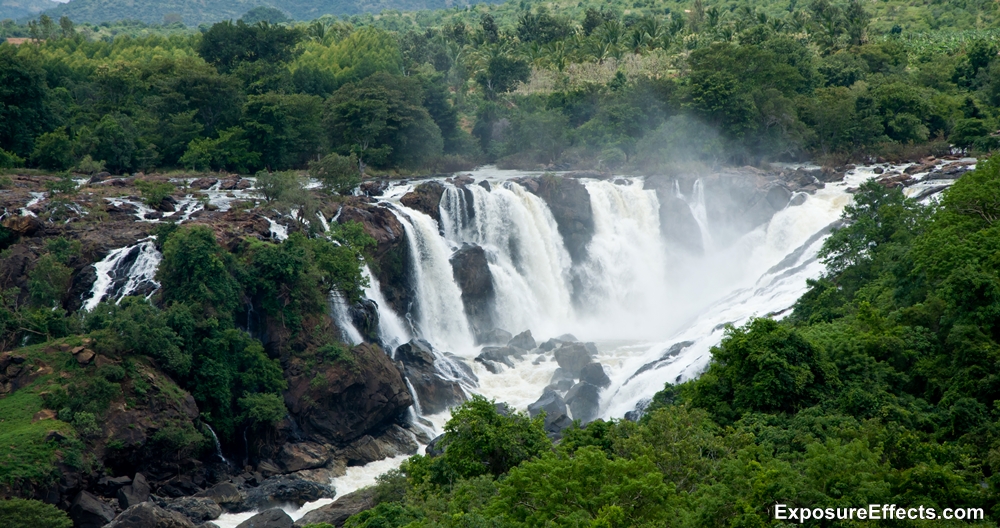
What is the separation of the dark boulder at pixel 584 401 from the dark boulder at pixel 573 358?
2207 millimetres

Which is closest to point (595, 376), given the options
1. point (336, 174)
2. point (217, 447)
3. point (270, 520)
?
point (217, 447)

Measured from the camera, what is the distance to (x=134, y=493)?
30.8 metres

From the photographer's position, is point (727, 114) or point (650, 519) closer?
point (650, 519)

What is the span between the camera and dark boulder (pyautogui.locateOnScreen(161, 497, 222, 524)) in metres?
30.2

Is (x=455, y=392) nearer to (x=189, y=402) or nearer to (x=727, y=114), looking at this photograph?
(x=189, y=402)

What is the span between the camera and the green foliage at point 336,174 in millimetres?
47531

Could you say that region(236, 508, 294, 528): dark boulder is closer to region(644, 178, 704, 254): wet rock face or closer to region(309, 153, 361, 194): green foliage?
region(309, 153, 361, 194): green foliage

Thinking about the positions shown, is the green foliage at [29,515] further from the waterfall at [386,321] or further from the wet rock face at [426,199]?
the wet rock face at [426,199]

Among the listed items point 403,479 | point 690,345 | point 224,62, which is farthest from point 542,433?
point 224,62

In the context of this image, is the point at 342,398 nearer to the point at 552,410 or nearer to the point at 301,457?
the point at 301,457

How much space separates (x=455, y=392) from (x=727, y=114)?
31.2 metres

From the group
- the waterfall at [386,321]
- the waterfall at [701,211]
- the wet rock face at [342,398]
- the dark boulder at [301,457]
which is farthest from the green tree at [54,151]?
the waterfall at [701,211]

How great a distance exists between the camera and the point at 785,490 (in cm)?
1830

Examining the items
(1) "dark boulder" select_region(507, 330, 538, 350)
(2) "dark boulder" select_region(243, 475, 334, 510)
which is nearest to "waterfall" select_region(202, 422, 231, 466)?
(2) "dark boulder" select_region(243, 475, 334, 510)
